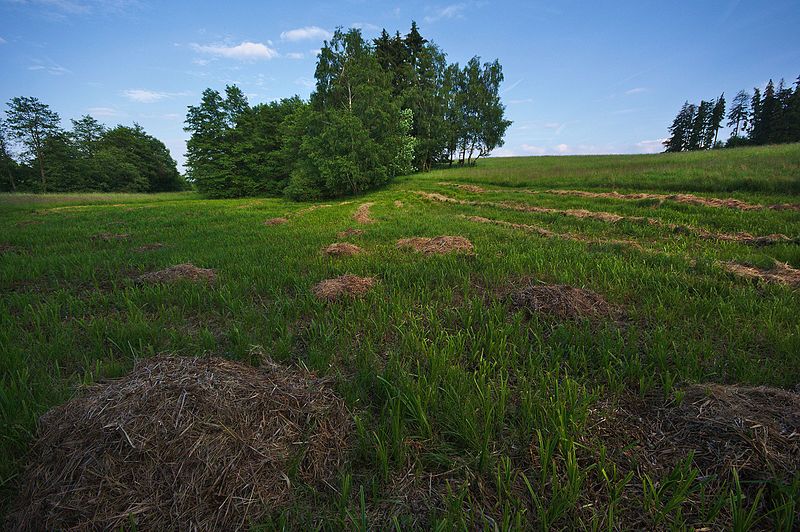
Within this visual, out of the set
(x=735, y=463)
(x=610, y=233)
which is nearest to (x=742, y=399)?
(x=735, y=463)

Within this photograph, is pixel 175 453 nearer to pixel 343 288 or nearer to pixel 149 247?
pixel 343 288

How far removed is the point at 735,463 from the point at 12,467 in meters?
3.84

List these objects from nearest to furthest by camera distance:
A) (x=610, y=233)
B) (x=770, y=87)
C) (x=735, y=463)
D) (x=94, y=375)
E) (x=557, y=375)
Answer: (x=735, y=463) < (x=557, y=375) < (x=94, y=375) < (x=610, y=233) < (x=770, y=87)

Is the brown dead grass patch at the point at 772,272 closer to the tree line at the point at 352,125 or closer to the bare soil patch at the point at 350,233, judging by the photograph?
the bare soil patch at the point at 350,233

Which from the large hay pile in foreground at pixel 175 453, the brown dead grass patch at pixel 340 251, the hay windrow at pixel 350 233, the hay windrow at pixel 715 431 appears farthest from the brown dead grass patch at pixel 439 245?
the large hay pile in foreground at pixel 175 453

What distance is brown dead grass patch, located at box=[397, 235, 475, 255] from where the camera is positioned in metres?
6.68

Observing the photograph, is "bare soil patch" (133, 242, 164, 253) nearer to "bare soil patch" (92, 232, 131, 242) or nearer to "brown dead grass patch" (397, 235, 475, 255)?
"bare soil patch" (92, 232, 131, 242)

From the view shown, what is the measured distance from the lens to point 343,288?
4.46 metres

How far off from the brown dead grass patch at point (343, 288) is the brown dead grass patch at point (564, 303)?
2011mm

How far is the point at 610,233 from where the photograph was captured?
27.9 ft

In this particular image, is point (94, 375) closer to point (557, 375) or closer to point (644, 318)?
point (557, 375)

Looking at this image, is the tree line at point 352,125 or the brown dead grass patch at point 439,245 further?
the tree line at point 352,125

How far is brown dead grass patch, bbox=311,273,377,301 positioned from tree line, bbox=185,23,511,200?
2219 centimetres

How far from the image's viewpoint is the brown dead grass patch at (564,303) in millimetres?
3477
